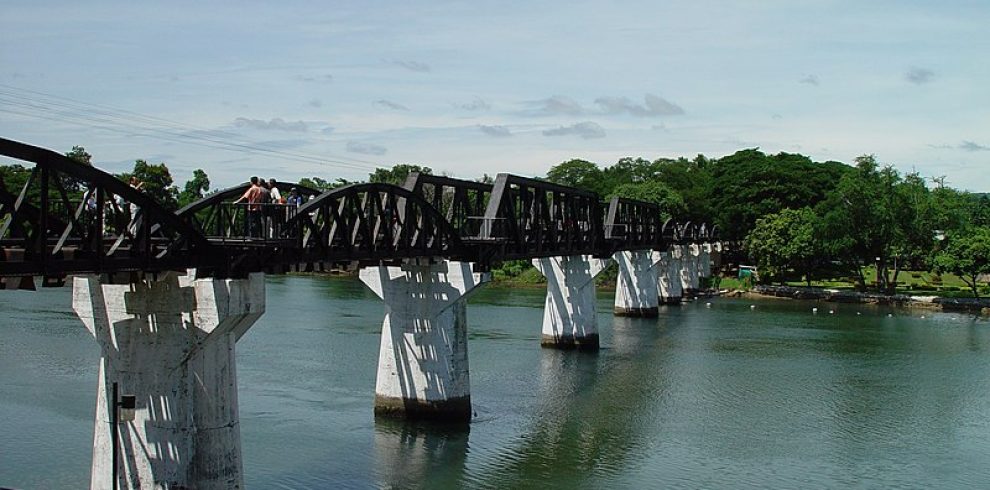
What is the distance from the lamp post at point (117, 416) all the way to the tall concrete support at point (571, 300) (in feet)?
135

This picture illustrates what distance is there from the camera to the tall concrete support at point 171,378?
91.1 feet

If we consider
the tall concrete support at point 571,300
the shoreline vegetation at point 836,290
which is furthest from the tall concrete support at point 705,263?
the tall concrete support at point 571,300

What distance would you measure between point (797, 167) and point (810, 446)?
344ft

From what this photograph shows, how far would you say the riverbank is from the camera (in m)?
105

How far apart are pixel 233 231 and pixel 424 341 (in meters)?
13.5

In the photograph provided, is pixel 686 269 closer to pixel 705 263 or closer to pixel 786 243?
pixel 786 243

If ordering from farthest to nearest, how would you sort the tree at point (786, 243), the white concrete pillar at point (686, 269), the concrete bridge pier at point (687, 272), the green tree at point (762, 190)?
1. the green tree at point (762, 190)
2. the white concrete pillar at point (686, 269)
3. the concrete bridge pier at point (687, 272)
4. the tree at point (786, 243)

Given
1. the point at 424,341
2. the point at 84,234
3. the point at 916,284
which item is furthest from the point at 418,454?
the point at 916,284

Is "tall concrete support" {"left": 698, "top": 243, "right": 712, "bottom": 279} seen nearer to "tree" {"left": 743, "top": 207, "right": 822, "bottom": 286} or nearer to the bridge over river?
"tree" {"left": 743, "top": 207, "right": 822, "bottom": 286}

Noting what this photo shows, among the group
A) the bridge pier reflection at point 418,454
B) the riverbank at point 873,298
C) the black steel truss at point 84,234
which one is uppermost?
the black steel truss at point 84,234

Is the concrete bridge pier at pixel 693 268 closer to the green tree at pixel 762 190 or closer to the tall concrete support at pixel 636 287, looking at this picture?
the green tree at pixel 762 190

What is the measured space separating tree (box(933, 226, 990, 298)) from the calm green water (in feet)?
74.5

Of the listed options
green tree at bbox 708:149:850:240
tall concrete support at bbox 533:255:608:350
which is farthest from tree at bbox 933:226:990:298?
tall concrete support at bbox 533:255:608:350

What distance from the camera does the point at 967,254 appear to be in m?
104
